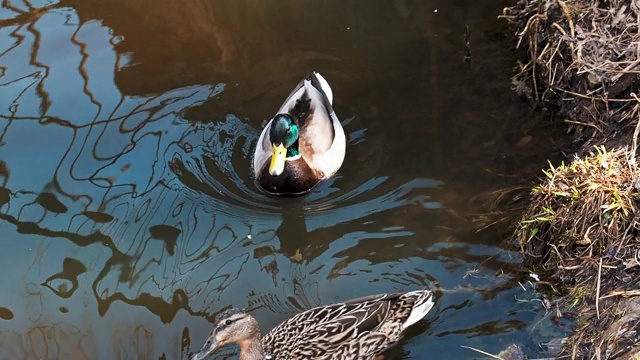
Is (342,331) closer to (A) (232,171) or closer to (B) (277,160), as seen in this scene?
(B) (277,160)

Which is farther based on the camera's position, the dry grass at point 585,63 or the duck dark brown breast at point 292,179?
the duck dark brown breast at point 292,179

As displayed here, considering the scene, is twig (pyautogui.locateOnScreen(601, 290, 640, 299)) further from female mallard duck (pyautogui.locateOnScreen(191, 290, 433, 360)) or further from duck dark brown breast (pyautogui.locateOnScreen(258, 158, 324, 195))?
duck dark brown breast (pyautogui.locateOnScreen(258, 158, 324, 195))

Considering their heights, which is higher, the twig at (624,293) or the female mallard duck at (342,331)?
the female mallard duck at (342,331)

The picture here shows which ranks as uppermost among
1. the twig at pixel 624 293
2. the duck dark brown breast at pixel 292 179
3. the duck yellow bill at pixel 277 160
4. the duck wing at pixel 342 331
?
the duck yellow bill at pixel 277 160

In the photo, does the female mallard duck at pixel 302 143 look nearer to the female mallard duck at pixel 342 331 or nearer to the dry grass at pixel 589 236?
the female mallard duck at pixel 342 331

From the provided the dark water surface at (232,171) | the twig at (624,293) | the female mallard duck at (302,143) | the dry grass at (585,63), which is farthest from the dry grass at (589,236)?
the female mallard duck at (302,143)

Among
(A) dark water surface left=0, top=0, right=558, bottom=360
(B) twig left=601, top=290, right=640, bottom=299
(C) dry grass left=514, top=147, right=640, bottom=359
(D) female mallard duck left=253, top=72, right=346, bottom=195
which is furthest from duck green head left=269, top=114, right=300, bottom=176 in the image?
(B) twig left=601, top=290, right=640, bottom=299

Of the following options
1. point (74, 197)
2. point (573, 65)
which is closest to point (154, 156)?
point (74, 197)

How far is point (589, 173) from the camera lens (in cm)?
502

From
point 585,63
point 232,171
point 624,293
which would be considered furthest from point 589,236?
point 232,171

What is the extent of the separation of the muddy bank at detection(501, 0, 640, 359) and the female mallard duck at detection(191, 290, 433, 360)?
892mm

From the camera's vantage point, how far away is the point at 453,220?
223 inches

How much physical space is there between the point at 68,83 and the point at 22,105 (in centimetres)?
46

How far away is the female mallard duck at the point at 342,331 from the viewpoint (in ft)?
15.5
